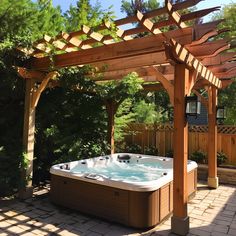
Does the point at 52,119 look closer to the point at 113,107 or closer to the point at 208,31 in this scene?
the point at 113,107

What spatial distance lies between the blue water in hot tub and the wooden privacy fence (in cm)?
222

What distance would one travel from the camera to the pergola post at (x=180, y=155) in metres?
3.87

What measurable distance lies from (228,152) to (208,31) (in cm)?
570

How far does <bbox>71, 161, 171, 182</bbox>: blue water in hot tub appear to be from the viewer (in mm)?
6156

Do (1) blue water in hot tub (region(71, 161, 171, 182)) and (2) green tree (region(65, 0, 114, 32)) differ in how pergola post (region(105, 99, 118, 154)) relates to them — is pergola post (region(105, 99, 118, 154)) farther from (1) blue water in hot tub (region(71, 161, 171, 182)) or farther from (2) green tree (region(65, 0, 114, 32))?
(2) green tree (region(65, 0, 114, 32))

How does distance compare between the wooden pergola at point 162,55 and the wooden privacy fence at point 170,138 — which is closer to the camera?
the wooden pergola at point 162,55

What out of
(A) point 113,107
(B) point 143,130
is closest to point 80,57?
(A) point 113,107

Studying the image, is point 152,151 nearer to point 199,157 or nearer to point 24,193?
point 199,157

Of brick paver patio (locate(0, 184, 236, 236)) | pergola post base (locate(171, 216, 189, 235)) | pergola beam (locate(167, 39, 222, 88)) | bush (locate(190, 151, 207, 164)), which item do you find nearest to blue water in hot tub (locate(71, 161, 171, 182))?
brick paver patio (locate(0, 184, 236, 236))

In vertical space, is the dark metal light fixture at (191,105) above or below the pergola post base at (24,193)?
above

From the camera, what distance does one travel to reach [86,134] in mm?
7445

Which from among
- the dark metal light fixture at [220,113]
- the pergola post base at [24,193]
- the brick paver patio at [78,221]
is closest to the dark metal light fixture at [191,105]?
the brick paver patio at [78,221]

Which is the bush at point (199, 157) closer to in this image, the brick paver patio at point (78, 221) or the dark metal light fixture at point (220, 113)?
the dark metal light fixture at point (220, 113)

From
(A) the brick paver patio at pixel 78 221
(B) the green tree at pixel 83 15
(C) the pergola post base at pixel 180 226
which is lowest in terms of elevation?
(A) the brick paver patio at pixel 78 221
